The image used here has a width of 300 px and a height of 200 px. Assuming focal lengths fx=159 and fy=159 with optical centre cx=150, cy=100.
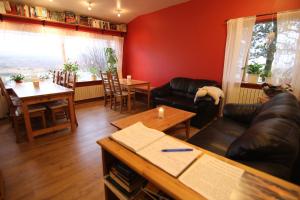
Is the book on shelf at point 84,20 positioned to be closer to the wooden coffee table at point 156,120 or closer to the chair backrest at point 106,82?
the chair backrest at point 106,82

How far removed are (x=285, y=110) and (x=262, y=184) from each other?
956 mm

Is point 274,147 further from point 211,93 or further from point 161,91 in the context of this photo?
point 161,91

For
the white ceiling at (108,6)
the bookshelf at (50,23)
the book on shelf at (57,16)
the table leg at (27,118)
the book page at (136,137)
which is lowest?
the table leg at (27,118)

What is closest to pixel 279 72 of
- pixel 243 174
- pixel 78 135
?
pixel 243 174

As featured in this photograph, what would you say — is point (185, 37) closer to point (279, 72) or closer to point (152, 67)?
point (152, 67)

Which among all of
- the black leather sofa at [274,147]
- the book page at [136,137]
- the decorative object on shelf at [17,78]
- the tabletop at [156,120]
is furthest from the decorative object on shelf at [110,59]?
the black leather sofa at [274,147]

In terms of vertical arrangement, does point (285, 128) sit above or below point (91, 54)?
below

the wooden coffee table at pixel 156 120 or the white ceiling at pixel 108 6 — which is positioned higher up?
the white ceiling at pixel 108 6

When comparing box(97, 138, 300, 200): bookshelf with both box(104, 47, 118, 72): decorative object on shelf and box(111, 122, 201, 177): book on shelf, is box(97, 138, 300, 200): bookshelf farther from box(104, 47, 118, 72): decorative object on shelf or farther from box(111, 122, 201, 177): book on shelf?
box(104, 47, 118, 72): decorative object on shelf

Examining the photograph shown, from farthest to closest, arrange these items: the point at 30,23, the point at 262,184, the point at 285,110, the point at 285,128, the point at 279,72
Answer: the point at 30,23 → the point at 279,72 → the point at 285,110 → the point at 285,128 → the point at 262,184

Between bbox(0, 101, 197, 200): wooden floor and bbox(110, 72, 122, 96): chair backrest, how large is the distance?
123 centimetres

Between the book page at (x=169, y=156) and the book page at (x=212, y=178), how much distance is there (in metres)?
0.04

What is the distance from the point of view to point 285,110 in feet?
4.38

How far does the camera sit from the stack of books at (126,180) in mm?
1010
